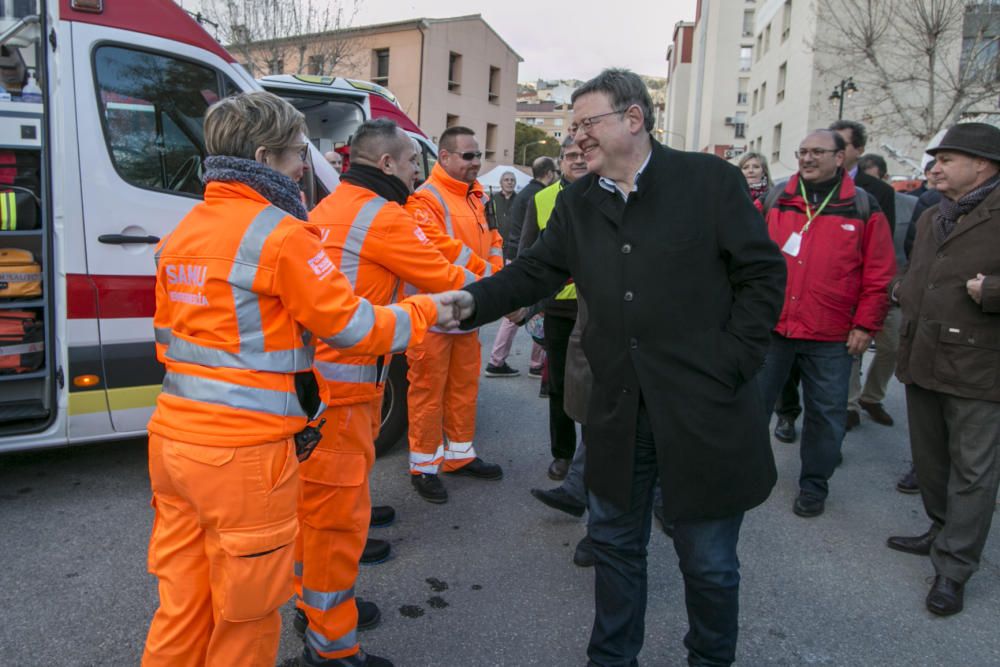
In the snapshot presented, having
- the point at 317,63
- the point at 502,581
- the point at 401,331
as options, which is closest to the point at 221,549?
the point at 401,331

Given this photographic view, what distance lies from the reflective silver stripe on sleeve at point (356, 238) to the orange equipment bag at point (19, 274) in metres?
2.03

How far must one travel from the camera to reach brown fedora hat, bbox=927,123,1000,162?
10.1 feet

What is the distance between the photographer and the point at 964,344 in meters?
3.12

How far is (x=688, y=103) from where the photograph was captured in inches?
2459

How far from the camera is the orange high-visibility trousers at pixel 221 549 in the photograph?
1.85m

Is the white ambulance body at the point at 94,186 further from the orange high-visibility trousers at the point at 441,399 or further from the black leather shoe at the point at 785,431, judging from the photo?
the black leather shoe at the point at 785,431

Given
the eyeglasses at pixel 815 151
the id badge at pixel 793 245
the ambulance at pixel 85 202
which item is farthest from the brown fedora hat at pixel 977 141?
the ambulance at pixel 85 202

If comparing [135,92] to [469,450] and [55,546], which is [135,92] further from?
[469,450]

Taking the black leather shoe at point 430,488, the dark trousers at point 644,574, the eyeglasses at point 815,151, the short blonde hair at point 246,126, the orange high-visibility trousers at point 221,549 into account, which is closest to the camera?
the orange high-visibility trousers at point 221,549

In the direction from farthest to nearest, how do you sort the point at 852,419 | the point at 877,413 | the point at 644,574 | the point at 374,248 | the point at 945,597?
the point at 877,413 → the point at 852,419 → the point at 945,597 → the point at 374,248 → the point at 644,574

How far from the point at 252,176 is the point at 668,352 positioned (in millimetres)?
1298

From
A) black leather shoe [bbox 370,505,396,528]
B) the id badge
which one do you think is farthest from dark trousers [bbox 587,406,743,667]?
the id badge

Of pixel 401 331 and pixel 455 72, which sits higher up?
pixel 455 72

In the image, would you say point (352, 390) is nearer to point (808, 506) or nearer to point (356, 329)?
point (356, 329)
